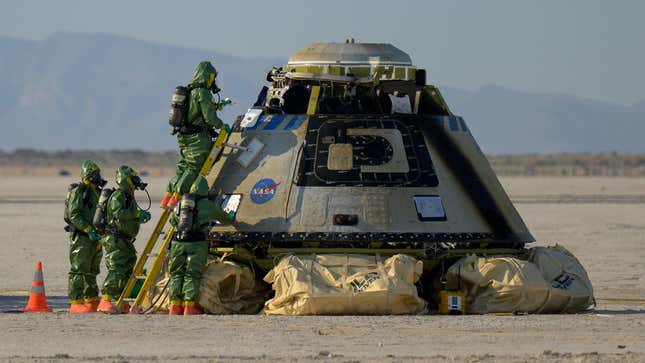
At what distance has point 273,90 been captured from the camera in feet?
65.6

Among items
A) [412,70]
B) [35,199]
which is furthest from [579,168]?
[412,70]

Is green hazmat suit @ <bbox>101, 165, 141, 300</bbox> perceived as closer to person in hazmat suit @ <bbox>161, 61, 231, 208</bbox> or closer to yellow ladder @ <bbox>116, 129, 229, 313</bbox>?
yellow ladder @ <bbox>116, 129, 229, 313</bbox>

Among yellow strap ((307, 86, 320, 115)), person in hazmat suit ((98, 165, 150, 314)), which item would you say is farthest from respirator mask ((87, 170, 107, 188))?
yellow strap ((307, 86, 320, 115))

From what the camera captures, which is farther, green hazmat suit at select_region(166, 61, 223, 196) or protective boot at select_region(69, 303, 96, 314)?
protective boot at select_region(69, 303, 96, 314)

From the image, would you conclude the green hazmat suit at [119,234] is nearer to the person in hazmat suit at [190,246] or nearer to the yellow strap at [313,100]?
the person in hazmat suit at [190,246]

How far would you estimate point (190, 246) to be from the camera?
58.7 ft

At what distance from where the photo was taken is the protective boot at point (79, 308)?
19.1 meters

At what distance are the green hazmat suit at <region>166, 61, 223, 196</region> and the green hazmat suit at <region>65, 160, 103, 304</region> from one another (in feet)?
4.11

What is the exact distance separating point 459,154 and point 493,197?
0.69m

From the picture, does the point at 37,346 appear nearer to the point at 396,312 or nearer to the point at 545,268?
the point at 396,312

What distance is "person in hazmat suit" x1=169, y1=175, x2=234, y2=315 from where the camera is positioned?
17875 mm

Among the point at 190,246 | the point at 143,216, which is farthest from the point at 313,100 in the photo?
the point at 190,246

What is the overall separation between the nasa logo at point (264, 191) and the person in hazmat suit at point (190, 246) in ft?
2.37

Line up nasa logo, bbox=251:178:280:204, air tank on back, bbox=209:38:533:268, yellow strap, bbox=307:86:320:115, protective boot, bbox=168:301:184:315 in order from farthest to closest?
→ yellow strap, bbox=307:86:320:115 < nasa logo, bbox=251:178:280:204 < air tank on back, bbox=209:38:533:268 < protective boot, bbox=168:301:184:315
